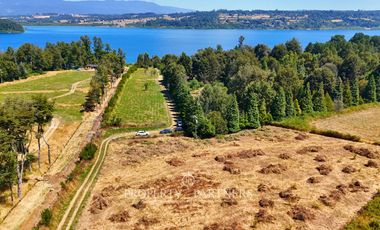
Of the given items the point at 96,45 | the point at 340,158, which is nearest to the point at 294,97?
the point at 340,158

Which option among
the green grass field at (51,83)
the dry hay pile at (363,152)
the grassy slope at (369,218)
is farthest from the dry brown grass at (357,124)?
the green grass field at (51,83)

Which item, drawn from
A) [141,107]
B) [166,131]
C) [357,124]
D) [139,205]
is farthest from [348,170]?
[141,107]

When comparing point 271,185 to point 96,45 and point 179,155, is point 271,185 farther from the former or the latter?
point 96,45

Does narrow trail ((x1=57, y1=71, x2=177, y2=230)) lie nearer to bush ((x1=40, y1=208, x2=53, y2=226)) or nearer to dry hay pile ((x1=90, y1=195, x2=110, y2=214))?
bush ((x1=40, y1=208, x2=53, y2=226))

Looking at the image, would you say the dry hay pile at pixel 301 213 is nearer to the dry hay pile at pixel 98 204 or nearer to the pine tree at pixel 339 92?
the dry hay pile at pixel 98 204

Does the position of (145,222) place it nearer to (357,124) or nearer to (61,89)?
(357,124)
